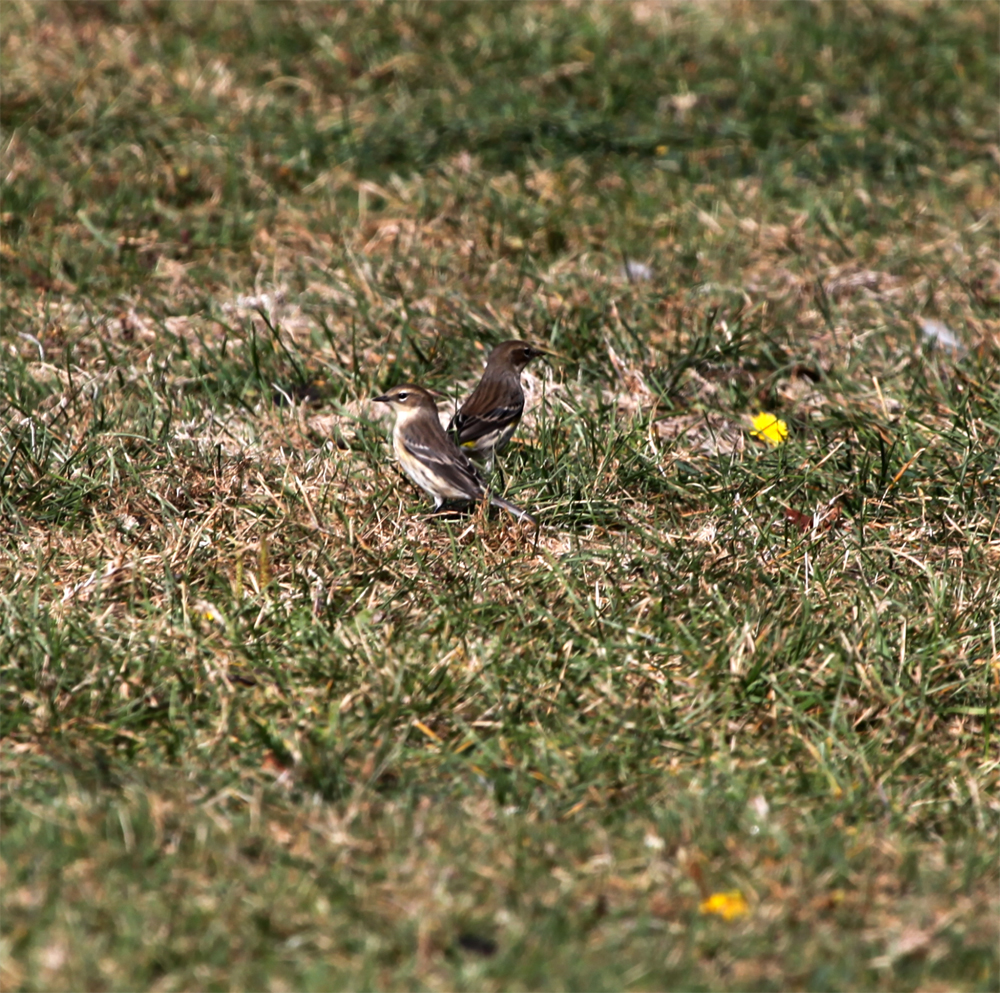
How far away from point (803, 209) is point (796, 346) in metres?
1.97

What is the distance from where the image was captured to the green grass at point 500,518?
13.9 feet

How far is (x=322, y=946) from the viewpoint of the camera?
158 inches

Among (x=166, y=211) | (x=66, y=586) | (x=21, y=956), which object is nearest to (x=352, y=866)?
(x=21, y=956)

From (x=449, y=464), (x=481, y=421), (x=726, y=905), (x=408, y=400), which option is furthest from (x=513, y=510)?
(x=726, y=905)

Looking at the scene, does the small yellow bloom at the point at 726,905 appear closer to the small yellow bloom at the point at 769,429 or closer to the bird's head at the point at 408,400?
the bird's head at the point at 408,400

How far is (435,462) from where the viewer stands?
6.52 m

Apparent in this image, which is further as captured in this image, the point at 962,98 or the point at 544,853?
the point at 962,98

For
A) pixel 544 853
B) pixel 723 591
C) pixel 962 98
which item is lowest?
pixel 962 98

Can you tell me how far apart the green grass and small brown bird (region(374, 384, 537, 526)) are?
13cm

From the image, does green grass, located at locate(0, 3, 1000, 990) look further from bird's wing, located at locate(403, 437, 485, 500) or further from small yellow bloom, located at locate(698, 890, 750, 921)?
bird's wing, located at locate(403, 437, 485, 500)

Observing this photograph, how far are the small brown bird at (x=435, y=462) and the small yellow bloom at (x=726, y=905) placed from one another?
2360 millimetres

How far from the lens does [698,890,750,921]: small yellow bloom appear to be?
13.9 feet

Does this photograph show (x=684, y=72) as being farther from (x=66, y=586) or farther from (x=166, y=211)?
(x=66, y=586)

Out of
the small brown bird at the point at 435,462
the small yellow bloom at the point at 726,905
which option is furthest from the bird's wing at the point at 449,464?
the small yellow bloom at the point at 726,905
